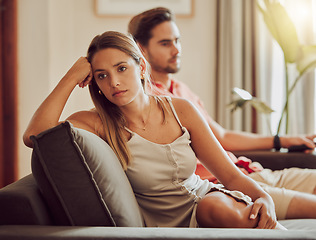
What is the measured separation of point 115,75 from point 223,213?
556 millimetres

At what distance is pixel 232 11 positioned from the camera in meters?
3.38

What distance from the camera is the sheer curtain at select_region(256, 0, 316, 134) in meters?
3.22

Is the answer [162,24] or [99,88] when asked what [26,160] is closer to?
[162,24]

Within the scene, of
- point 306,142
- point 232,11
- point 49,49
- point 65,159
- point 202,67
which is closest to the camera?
point 65,159

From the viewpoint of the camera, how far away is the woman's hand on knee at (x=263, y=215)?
41.6 inches

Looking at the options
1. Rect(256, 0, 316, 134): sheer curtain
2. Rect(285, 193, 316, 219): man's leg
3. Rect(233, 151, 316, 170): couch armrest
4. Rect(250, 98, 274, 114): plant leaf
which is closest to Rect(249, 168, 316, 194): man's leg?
Rect(233, 151, 316, 170): couch armrest

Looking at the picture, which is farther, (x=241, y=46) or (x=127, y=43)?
(x=241, y=46)

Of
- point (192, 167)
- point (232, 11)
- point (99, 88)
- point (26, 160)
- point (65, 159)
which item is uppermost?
point (232, 11)

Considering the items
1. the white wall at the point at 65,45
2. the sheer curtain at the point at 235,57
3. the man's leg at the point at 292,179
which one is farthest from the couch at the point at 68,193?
the sheer curtain at the point at 235,57

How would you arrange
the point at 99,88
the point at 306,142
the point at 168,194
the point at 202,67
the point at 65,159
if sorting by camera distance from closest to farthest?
the point at 65,159
the point at 168,194
the point at 99,88
the point at 306,142
the point at 202,67

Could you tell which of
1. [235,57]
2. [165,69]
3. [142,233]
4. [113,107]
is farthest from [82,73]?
[235,57]

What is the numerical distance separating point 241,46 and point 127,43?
7.53ft

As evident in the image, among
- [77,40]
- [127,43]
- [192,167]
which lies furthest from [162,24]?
[77,40]

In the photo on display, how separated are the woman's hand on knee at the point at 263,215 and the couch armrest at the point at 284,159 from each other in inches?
40.6
